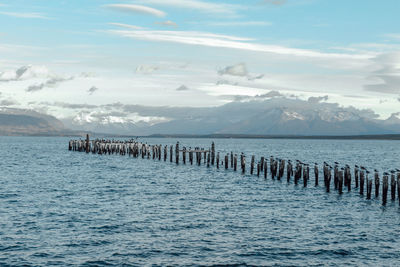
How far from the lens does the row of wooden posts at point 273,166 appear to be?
3800 cm

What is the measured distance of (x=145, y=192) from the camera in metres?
40.3

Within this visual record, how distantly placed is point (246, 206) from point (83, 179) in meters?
22.9

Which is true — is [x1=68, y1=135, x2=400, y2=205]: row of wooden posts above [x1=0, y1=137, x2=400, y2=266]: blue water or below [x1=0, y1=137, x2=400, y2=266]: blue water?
above

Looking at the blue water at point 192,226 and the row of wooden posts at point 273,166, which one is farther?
the row of wooden posts at point 273,166

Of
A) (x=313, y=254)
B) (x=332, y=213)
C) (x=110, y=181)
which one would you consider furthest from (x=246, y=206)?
(x=110, y=181)

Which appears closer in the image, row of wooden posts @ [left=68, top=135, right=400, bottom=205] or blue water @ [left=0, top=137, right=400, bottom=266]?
blue water @ [left=0, top=137, right=400, bottom=266]

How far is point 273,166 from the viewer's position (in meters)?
53.0

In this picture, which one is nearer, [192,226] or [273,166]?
[192,226]

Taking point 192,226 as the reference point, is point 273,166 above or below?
above

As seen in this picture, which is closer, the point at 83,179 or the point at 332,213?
the point at 332,213

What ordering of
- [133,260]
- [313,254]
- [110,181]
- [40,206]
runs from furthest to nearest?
1. [110,181]
2. [40,206]
3. [313,254]
4. [133,260]

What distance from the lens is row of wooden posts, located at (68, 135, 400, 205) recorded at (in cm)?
3800

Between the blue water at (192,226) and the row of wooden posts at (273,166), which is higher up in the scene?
the row of wooden posts at (273,166)

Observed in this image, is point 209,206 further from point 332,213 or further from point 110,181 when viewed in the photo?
point 110,181
